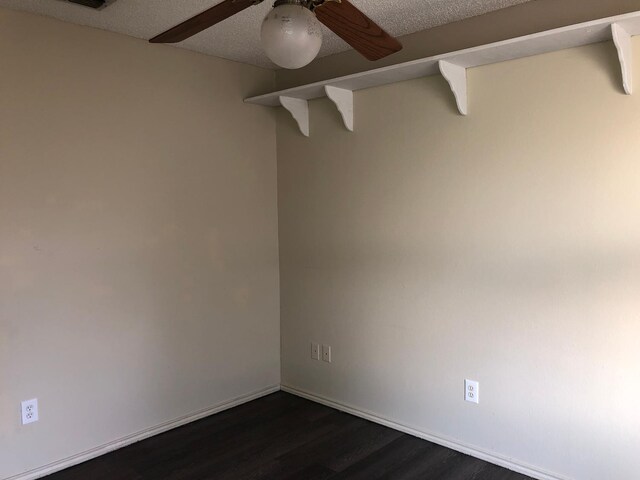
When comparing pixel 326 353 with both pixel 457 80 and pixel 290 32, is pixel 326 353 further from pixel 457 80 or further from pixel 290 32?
pixel 290 32

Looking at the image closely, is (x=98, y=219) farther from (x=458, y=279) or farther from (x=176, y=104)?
(x=458, y=279)

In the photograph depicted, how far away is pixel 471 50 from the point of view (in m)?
2.32

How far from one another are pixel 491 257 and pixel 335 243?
1.03m

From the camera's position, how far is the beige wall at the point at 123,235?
2420 mm

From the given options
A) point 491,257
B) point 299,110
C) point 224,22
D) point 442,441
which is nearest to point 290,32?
point 224,22

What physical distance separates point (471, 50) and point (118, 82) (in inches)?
71.9

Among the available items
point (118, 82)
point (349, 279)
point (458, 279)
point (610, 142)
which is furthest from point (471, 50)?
point (118, 82)

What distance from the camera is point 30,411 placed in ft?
8.07

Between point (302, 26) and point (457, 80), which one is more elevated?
point (457, 80)

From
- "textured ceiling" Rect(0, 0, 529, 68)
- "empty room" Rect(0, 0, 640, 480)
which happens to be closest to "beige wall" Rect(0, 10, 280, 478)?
"empty room" Rect(0, 0, 640, 480)

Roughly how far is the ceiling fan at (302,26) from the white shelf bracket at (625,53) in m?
1.02

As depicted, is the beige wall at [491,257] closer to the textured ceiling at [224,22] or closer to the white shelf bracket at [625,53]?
the white shelf bracket at [625,53]

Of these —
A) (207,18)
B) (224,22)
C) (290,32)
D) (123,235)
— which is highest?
(224,22)

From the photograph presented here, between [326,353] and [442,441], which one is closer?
[442,441]
